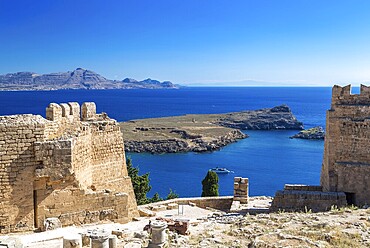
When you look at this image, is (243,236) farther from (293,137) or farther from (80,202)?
(293,137)

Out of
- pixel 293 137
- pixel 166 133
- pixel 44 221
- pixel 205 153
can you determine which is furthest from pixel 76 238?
pixel 293 137

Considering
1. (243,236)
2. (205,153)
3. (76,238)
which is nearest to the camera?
Result: (76,238)

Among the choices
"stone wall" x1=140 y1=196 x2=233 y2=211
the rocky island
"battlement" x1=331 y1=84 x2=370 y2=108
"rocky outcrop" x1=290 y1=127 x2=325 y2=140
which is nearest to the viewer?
"battlement" x1=331 y1=84 x2=370 y2=108

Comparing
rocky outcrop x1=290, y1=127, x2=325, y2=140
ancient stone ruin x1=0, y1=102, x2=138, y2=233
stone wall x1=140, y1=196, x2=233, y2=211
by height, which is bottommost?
rocky outcrop x1=290, y1=127, x2=325, y2=140

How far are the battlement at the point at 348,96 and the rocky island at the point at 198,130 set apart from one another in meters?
70.9

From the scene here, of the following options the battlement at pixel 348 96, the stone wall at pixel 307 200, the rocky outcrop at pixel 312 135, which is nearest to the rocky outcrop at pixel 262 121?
the rocky outcrop at pixel 312 135

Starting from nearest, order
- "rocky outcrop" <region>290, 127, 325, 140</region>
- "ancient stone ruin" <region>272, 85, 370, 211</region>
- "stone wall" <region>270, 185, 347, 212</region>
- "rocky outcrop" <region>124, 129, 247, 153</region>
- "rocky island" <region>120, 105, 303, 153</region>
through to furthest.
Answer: "stone wall" <region>270, 185, 347, 212</region>
"ancient stone ruin" <region>272, 85, 370, 211</region>
"rocky outcrop" <region>124, 129, 247, 153</region>
"rocky island" <region>120, 105, 303, 153</region>
"rocky outcrop" <region>290, 127, 325, 140</region>

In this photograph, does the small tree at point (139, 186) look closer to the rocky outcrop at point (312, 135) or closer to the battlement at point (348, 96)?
the battlement at point (348, 96)

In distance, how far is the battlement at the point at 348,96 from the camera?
53.4 ft

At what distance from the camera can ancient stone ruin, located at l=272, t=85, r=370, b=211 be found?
15.4 metres

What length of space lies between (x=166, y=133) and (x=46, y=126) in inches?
3505

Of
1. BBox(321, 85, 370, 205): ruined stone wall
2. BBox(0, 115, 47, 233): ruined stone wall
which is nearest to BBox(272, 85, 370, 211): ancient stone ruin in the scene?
BBox(321, 85, 370, 205): ruined stone wall

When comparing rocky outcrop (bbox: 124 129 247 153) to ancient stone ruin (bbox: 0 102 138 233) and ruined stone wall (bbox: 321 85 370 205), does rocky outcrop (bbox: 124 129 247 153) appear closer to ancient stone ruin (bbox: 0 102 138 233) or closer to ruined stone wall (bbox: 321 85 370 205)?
ruined stone wall (bbox: 321 85 370 205)

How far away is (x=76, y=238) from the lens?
9.16 meters
